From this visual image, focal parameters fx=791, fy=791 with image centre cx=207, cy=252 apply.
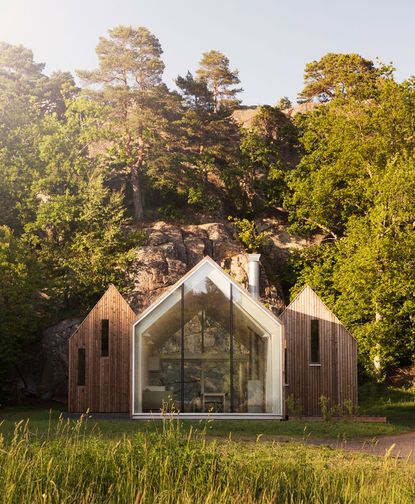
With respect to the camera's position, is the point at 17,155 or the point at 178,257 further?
the point at 17,155

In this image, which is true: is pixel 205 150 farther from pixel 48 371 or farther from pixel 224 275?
pixel 224 275

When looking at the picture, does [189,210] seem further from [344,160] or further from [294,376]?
[294,376]

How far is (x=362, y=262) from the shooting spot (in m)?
30.6

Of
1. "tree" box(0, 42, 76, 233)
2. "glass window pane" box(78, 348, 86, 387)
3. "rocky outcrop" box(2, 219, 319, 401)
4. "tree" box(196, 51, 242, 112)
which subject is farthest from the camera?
"tree" box(196, 51, 242, 112)

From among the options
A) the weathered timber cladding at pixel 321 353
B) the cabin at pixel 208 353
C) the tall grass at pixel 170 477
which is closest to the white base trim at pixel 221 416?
the cabin at pixel 208 353

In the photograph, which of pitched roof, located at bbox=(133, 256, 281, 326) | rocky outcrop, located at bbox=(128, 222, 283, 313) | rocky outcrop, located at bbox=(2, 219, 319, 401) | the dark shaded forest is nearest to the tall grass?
pitched roof, located at bbox=(133, 256, 281, 326)

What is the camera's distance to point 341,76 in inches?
1665

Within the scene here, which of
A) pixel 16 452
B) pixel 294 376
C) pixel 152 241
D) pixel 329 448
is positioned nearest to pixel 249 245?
pixel 152 241

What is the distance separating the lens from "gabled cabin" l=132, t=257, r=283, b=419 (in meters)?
23.1

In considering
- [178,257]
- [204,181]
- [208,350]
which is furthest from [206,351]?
[204,181]

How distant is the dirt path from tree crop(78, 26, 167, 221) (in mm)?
24231

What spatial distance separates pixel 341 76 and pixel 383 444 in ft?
93.3

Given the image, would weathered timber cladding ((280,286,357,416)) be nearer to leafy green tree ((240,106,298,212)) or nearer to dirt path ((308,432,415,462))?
dirt path ((308,432,415,462))

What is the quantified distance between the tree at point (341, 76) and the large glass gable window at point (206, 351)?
59.3ft
